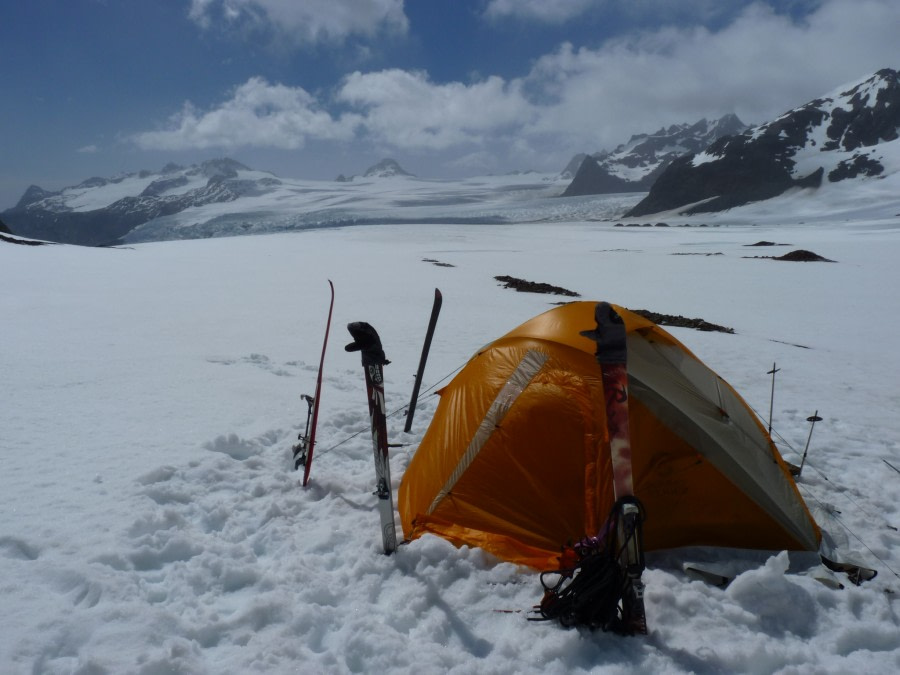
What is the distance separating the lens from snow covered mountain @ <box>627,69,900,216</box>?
12200 centimetres

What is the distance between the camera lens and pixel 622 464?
3.00 m

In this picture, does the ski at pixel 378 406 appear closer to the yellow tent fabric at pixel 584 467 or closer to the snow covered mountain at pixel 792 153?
the yellow tent fabric at pixel 584 467

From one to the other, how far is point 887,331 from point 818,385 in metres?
5.85

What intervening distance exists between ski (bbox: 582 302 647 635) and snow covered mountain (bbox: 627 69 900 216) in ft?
434

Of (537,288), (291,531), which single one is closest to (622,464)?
(291,531)

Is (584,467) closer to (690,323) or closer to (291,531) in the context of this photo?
(291,531)

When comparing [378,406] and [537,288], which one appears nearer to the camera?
[378,406]

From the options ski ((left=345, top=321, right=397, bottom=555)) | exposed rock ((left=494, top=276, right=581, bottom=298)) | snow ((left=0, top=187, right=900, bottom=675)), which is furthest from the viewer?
exposed rock ((left=494, top=276, right=581, bottom=298))

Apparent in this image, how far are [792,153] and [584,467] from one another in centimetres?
15804

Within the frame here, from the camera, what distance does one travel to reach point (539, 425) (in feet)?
12.8

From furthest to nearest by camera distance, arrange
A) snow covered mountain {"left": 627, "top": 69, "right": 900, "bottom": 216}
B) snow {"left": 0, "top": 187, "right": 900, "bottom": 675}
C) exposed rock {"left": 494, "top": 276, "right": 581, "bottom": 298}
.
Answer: snow covered mountain {"left": 627, "top": 69, "right": 900, "bottom": 216}
exposed rock {"left": 494, "top": 276, "right": 581, "bottom": 298}
snow {"left": 0, "top": 187, "right": 900, "bottom": 675}

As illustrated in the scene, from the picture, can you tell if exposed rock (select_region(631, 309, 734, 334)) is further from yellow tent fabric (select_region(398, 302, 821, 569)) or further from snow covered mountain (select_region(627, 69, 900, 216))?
snow covered mountain (select_region(627, 69, 900, 216))

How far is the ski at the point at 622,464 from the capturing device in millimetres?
2928

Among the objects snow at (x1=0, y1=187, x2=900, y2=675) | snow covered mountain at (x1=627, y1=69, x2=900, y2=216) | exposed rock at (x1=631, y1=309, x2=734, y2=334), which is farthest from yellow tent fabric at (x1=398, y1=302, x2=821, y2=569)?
snow covered mountain at (x1=627, y1=69, x2=900, y2=216)
